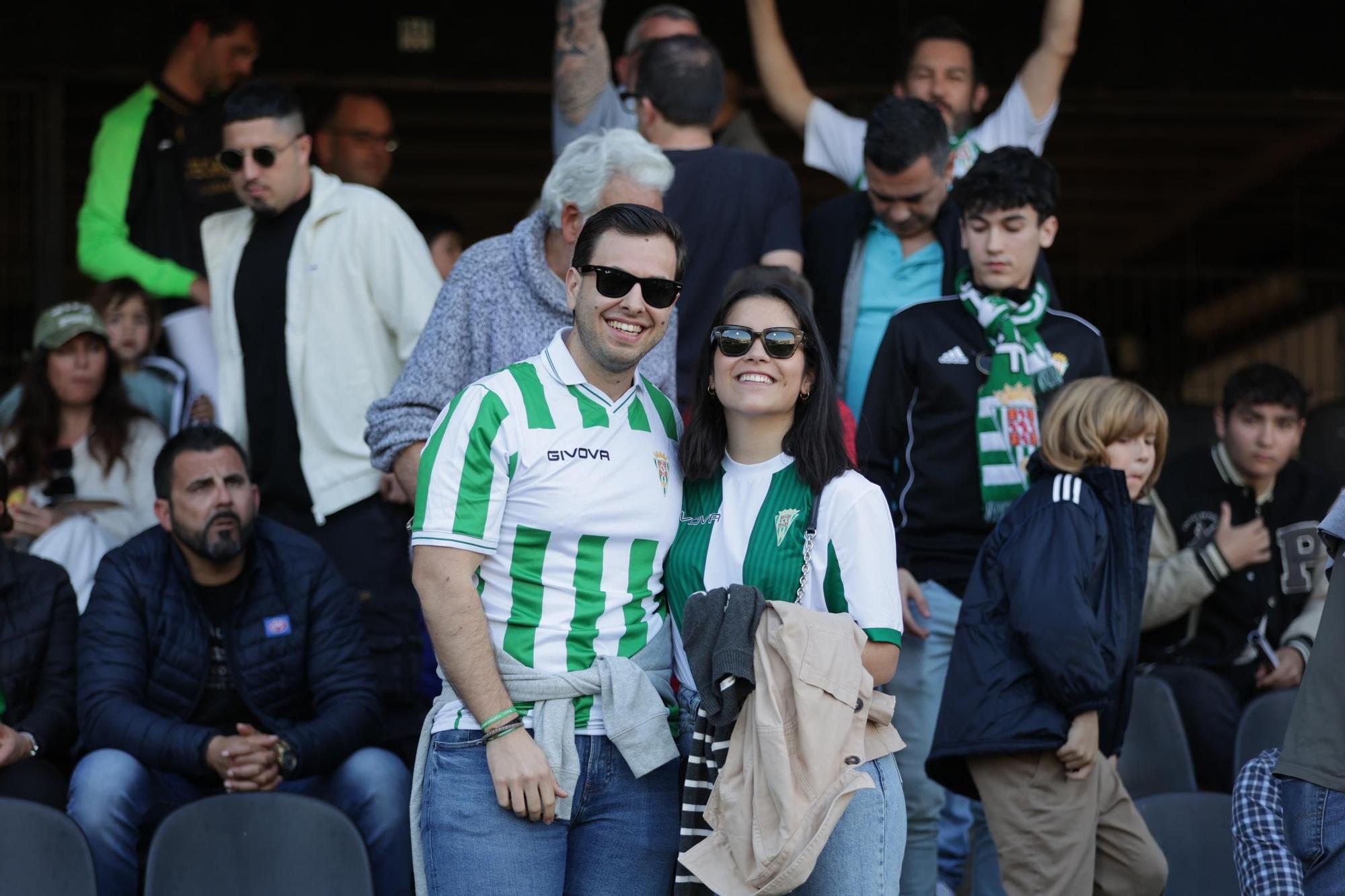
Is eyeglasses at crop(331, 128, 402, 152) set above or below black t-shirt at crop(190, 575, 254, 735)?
above

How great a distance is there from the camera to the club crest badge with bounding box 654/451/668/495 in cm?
287

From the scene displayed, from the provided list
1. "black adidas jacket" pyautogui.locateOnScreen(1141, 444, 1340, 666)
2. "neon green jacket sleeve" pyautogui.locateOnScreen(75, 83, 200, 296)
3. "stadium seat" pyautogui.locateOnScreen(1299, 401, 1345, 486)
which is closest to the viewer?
"black adidas jacket" pyautogui.locateOnScreen(1141, 444, 1340, 666)

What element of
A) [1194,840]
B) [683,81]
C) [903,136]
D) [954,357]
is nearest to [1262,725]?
[1194,840]

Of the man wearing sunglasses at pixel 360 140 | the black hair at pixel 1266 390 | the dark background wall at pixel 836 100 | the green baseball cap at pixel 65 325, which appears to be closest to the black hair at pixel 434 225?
the man wearing sunglasses at pixel 360 140

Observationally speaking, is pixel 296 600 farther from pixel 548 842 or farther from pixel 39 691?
pixel 548 842

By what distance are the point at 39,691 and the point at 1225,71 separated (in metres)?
5.44

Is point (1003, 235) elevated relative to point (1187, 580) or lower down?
elevated

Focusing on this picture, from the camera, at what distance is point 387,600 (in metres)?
4.59

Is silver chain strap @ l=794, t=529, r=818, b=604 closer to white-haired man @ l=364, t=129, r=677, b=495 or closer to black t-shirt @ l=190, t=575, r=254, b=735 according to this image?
white-haired man @ l=364, t=129, r=677, b=495

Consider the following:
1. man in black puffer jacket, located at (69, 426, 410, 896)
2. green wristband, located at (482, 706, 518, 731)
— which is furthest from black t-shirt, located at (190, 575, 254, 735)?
green wristband, located at (482, 706, 518, 731)

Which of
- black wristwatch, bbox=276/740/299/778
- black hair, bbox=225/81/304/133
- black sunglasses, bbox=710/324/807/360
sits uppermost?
black hair, bbox=225/81/304/133

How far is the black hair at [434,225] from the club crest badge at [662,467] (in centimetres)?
364

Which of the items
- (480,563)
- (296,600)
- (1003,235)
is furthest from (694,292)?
(480,563)

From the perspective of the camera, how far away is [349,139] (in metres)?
6.34
